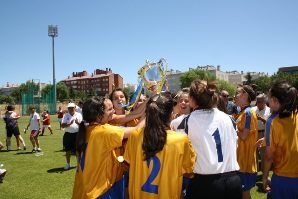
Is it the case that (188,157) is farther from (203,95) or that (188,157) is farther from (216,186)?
(203,95)

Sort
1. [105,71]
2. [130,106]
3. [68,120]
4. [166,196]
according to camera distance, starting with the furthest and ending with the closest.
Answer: [105,71] → [68,120] → [130,106] → [166,196]

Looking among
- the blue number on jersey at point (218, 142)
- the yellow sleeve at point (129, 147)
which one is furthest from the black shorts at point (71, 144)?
the blue number on jersey at point (218, 142)

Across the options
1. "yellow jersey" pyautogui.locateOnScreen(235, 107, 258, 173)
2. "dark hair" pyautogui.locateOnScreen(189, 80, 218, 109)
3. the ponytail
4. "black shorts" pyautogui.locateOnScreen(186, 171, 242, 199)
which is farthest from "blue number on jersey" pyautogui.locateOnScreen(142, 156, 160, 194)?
"yellow jersey" pyautogui.locateOnScreen(235, 107, 258, 173)

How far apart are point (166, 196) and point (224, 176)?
1.96ft

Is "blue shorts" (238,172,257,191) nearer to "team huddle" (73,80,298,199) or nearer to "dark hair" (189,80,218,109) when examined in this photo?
"team huddle" (73,80,298,199)

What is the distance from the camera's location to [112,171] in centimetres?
342

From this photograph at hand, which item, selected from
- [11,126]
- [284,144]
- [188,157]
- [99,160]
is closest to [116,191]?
[99,160]

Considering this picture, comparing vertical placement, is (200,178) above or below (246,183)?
above

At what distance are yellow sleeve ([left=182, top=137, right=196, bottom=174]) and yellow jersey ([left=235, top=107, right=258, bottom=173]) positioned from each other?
2.29 metres

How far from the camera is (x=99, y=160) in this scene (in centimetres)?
330

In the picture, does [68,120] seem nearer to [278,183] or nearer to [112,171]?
[112,171]

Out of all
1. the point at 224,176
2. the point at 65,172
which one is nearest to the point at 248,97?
the point at 224,176

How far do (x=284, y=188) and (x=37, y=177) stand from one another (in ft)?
23.7

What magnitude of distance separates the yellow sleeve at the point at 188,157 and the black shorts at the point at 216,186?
0.57ft
